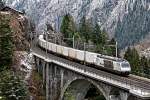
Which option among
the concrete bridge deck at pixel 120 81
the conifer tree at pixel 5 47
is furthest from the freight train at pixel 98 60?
the conifer tree at pixel 5 47

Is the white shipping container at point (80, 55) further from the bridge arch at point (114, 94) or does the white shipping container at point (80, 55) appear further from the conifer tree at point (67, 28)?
the conifer tree at point (67, 28)

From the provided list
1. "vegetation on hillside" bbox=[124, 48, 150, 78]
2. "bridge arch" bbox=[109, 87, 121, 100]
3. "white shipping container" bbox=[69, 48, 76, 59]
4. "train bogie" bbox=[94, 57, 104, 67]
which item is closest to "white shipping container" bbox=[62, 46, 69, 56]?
"white shipping container" bbox=[69, 48, 76, 59]

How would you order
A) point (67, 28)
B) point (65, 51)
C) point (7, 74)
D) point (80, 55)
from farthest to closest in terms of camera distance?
point (67, 28) → point (65, 51) → point (80, 55) → point (7, 74)

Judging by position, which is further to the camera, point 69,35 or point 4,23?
point 69,35

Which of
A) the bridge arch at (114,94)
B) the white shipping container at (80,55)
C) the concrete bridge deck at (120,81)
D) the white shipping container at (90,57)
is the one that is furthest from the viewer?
the white shipping container at (80,55)

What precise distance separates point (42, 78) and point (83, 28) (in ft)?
164

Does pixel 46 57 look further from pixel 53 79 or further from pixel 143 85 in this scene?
pixel 143 85

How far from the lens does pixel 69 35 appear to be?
131750 millimetres

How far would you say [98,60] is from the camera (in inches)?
3034

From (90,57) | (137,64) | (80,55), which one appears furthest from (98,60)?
(137,64)

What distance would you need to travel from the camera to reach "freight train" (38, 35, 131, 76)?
68.1 m

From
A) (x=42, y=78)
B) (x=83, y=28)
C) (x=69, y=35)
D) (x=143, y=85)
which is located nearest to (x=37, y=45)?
(x=69, y=35)

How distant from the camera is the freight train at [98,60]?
224ft

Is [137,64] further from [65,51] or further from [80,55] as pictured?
[80,55]
